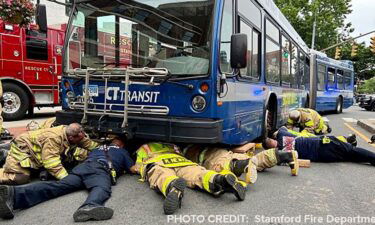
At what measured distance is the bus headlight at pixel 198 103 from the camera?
4.64 m

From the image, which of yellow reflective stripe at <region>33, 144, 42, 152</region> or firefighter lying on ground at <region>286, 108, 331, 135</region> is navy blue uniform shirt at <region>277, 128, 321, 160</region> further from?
yellow reflective stripe at <region>33, 144, 42, 152</region>

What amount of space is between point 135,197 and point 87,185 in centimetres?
52

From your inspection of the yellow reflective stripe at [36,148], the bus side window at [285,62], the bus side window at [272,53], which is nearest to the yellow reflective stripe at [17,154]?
the yellow reflective stripe at [36,148]

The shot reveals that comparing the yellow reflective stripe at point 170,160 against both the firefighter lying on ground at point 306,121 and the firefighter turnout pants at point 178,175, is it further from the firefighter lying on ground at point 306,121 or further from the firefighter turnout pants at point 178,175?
the firefighter lying on ground at point 306,121

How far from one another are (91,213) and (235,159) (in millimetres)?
1933

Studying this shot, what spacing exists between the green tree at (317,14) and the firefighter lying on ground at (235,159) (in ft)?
101

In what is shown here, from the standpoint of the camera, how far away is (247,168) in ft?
14.3

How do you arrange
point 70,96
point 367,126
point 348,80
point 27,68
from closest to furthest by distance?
point 70,96
point 27,68
point 367,126
point 348,80

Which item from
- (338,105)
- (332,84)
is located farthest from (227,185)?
(338,105)

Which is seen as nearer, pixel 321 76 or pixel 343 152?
pixel 343 152

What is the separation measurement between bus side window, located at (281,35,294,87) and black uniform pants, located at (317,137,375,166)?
274 centimetres

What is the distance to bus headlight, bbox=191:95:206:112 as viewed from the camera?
4.64 m

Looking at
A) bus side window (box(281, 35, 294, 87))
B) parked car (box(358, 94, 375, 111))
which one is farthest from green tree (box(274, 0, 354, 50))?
bus side window (box(281, 35, 294, 87))

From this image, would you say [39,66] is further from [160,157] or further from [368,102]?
[368,102]
